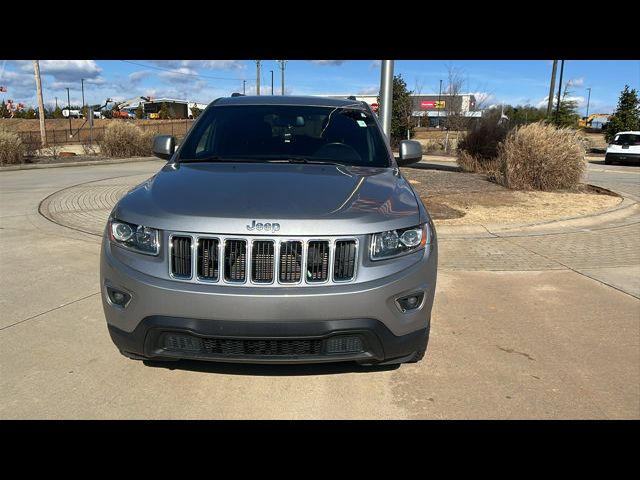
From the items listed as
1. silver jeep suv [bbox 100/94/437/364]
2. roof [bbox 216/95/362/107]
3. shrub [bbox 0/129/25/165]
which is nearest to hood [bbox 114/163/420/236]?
silver jeep suv [bbox 100/94/437/364]

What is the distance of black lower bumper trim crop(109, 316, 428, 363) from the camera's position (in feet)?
8.56

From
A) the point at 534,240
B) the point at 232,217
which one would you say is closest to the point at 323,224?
the point at 232,217

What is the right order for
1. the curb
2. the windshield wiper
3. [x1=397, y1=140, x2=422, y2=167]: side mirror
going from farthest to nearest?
1. the curb
2. [x1=397, y1=140, x2=422, y2=167]: side mirror
3. the windshield wiper

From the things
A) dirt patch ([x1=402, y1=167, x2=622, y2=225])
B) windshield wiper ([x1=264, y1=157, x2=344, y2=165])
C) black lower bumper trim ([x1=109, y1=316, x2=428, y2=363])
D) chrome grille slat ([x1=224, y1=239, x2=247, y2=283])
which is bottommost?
dirt patch ([x1=402, y1=167, x2=622, y2=225])

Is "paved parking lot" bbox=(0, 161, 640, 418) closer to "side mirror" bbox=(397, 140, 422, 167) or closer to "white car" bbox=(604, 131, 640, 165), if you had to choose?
"side mirror" bbox=(397, 140, 422, 167)

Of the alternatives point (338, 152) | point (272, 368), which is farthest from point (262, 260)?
point (338, 152)

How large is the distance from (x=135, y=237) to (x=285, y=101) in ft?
7.38

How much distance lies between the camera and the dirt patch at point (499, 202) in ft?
28.7

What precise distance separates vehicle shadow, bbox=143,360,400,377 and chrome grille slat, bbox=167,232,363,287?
57cm

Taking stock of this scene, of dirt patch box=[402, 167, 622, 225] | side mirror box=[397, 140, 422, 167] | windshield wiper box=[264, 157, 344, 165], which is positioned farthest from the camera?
dirt patch box=[402, 167, 622, 225]

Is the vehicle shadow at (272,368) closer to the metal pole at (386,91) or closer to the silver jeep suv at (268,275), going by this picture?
the silver jeep suv at (268,275)

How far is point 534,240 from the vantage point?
7387 mm
